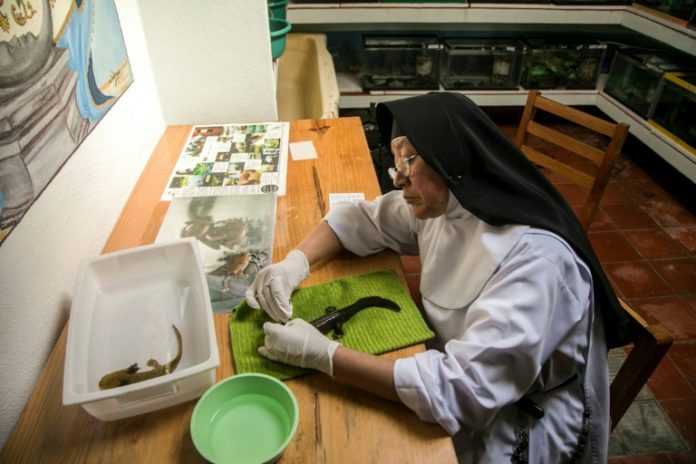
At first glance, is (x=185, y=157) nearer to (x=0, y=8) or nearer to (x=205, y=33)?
(x=205, y=33)

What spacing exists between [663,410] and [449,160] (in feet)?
5.31

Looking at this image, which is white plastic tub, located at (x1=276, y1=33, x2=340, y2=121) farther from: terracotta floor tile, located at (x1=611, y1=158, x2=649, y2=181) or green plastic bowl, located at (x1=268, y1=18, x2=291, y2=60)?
terracotta floor tile, located at (x1=611, y1=158, x2=649, y2=181)

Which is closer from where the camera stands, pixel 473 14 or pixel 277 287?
pixel 277 287

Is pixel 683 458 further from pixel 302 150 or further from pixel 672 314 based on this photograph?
pixel 302 150

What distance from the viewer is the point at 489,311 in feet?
2.79

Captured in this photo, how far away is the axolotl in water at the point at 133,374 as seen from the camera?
2.81 ft

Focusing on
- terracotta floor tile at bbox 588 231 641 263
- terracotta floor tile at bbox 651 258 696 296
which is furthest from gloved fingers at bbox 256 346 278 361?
terracotta floor tile at bbox 651 258 696 296

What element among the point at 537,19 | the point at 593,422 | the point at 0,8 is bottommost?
the point at 593,422

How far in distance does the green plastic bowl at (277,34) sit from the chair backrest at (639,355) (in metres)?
1.77

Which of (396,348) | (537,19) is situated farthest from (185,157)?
(537,19)

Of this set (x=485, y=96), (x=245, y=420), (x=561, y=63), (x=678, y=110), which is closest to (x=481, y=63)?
(x=485, y=96)

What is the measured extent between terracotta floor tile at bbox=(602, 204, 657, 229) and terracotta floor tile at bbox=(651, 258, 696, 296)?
1.10 ft

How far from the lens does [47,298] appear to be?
1.00m

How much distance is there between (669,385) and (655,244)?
3.41 ft
